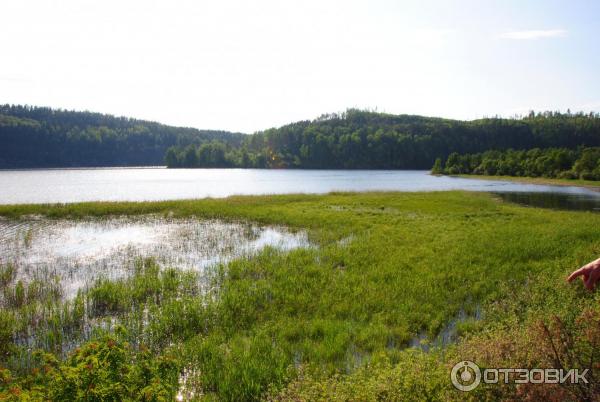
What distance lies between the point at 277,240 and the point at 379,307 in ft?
44.0

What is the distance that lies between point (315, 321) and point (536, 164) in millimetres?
124236

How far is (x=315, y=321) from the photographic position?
11398mm

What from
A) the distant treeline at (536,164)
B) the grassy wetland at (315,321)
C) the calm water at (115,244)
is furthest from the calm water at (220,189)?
the grassy wetland at (315,321)

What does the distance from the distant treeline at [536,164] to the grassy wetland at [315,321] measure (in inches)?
3643

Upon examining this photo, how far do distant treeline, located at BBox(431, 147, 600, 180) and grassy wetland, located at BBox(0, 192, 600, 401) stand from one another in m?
92.5

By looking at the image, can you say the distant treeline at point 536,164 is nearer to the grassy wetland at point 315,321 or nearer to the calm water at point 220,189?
the calm water at point 220,189

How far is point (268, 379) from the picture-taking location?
8297mm

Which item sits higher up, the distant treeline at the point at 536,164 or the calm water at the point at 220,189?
the distant treeline at the point at 536,164

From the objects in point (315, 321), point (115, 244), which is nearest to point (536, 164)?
point (115, 244)

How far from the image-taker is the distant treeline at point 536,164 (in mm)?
96631

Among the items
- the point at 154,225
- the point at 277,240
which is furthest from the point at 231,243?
the point at 154,225

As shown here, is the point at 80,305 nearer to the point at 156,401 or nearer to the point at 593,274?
the point at 156,401

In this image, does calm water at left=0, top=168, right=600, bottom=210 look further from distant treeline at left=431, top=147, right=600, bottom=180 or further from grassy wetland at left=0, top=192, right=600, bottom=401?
grassy wetland at left=0, top=192, right=600, bottom=401

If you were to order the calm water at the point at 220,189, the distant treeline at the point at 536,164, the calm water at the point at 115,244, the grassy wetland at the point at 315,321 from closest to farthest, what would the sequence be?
1. the grassy wetland at the point at 315,321
2. the calm water at the point at 115,244
3. the calm water at the point at 220,189
4. the distant treeline at the point at 536,164
